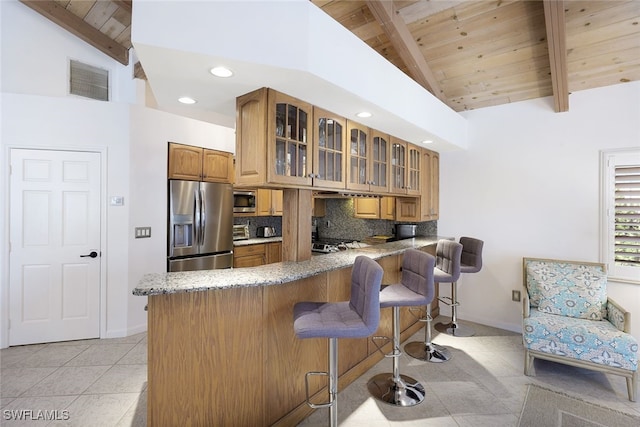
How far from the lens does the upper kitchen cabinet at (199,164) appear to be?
3814mm

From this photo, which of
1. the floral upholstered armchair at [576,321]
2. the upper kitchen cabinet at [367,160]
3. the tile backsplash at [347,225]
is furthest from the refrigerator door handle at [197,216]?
the floral upholstered armchair at [576,321]

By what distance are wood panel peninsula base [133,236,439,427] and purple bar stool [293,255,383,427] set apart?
9.5 inches

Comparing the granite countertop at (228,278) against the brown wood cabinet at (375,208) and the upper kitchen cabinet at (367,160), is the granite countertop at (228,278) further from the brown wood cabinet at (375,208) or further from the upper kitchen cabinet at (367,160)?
the brown wood cabinet at (375,208)

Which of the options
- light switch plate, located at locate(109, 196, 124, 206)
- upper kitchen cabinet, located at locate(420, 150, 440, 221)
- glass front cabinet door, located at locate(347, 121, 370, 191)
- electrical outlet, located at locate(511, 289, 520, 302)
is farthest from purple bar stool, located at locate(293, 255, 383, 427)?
electrical outlet, located at locate(511, 289, 520, 302)

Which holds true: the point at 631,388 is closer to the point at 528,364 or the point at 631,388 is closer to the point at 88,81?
the point at 528,364

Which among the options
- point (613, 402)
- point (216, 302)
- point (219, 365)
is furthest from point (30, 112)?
point (613, 402)

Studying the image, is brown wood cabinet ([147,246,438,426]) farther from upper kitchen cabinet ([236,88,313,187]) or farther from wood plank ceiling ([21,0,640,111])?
wood plank ceiling ([21,0,640,111])

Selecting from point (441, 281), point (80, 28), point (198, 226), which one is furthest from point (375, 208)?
point (80, 28)

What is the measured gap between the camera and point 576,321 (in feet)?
9.05

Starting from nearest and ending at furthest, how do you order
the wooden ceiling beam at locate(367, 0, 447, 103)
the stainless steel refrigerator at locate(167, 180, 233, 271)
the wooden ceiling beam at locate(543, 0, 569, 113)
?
the wooden ceiling beam at locate(543, 0, 569, 113), the wooden ceiling beam at locate(367, 0, 447, 103), the stainless steel refrigerator at locate(167, 180, 233, 271)

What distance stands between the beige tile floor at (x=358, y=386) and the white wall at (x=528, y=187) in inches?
35.7

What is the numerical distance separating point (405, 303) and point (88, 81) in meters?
4.98

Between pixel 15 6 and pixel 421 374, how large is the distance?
5985 mm

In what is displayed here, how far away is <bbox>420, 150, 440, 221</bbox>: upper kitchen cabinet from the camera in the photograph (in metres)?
4.02
